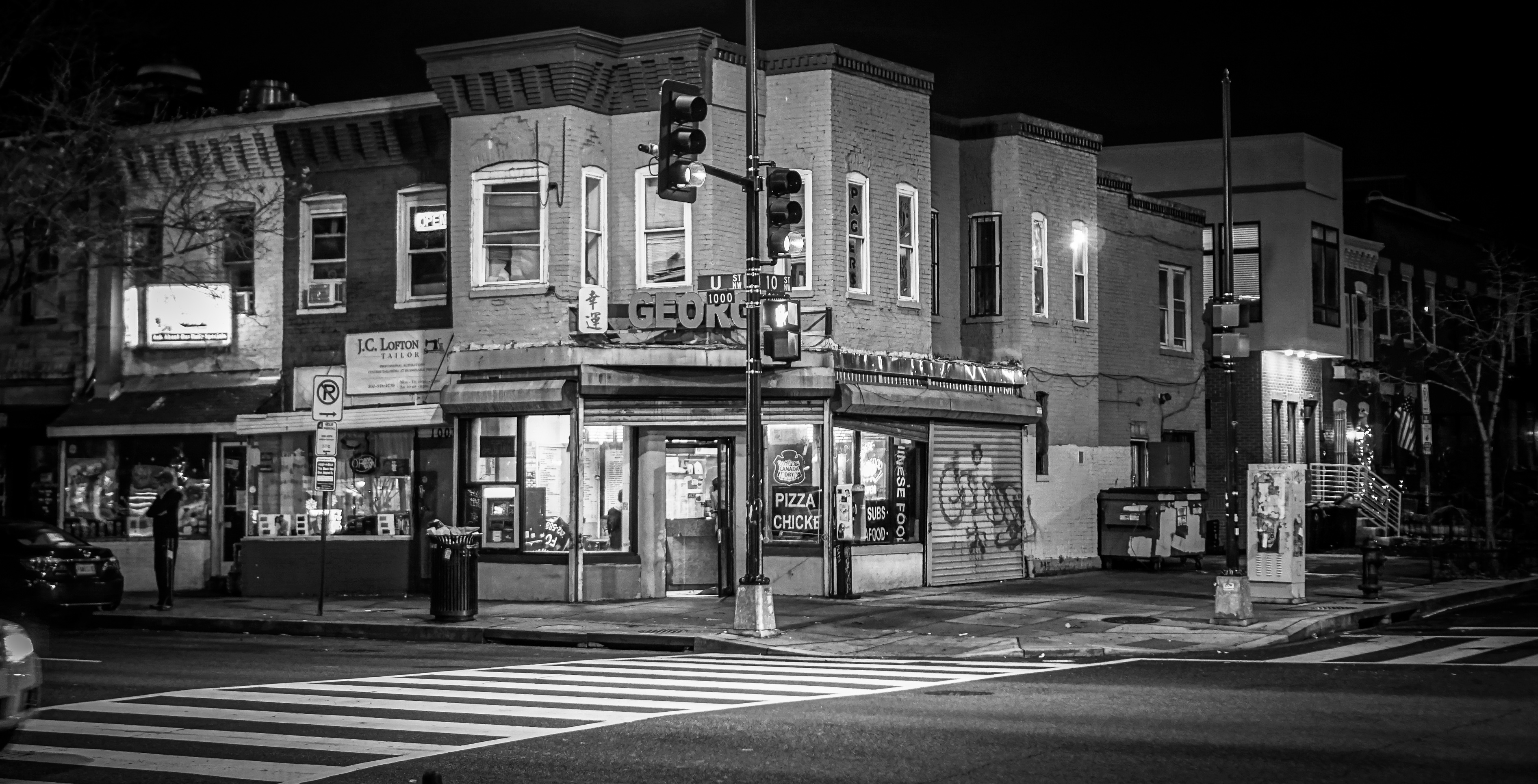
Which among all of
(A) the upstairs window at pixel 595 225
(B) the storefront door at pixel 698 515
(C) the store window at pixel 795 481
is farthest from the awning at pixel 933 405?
(A) the upstairs window at pixel 595 225

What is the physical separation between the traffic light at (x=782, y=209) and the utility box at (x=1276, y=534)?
7.95m

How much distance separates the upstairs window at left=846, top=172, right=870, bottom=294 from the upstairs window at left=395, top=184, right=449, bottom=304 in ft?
21.6

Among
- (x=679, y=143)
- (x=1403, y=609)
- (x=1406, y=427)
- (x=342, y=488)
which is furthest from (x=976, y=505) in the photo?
(x=1406, y=427)

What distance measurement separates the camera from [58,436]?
1053 inches

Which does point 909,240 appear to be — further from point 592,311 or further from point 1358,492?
point 1358,492

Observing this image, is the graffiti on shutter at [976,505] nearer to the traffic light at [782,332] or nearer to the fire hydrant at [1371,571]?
the fire hydrant at [1371,571]

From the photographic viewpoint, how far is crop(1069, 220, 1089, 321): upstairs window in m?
29.1

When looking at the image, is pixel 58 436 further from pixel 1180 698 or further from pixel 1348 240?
pixel 1348 240

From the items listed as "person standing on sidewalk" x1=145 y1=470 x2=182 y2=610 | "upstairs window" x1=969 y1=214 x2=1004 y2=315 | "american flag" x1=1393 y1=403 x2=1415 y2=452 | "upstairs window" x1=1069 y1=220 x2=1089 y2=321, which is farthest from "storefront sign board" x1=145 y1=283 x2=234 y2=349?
"american flag" x1=1393 y1=403 x2=1415 y2=452

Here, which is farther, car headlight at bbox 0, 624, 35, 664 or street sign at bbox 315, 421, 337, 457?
street sign at bbox 315, 421, 337, 457

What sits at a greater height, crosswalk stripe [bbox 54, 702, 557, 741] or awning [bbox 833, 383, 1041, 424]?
awning [bbox 833, 383, 1041, 424]

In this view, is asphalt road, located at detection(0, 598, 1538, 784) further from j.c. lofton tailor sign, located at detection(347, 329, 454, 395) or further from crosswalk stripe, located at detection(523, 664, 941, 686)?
j.c. lofton tailor sign, located at detection(347, 329, 454, 395)

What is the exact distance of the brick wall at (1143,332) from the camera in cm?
3092

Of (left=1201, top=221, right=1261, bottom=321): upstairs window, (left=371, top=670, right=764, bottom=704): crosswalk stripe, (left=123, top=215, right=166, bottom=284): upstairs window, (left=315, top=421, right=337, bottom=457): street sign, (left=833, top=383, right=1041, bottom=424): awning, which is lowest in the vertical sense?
(left=371, top=670, right=764, bottom=704): crosswalk stripe
